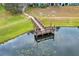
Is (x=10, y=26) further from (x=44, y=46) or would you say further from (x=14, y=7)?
(x=44, y=46)

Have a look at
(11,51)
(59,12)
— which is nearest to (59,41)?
(59,12)

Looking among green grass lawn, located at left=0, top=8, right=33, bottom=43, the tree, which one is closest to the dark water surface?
green grass lawn, located at left=0, top=8, right=33, bottom=43

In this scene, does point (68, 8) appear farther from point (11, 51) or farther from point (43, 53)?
point (11, 51)

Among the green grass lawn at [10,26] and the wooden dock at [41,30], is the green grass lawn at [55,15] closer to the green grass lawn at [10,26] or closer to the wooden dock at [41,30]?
the wooden dock at [41,30]

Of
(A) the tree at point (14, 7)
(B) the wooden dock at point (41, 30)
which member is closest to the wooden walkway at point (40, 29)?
(B) the wooden dock at point (41, 30)

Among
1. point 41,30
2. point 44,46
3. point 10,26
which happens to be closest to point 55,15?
point 41,30

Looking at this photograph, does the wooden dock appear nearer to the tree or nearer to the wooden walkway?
the wooden walkway

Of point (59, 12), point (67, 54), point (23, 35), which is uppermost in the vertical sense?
point (59, 12)
